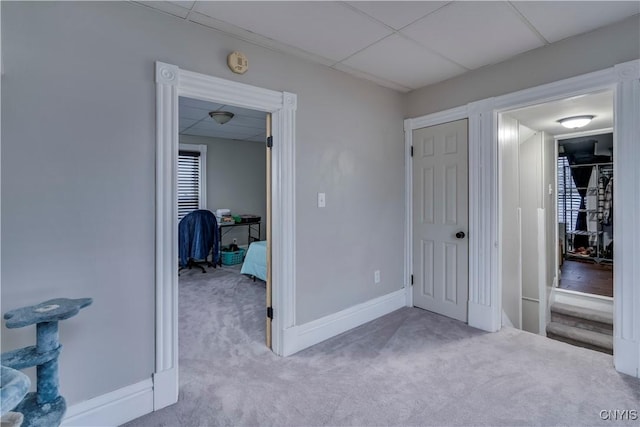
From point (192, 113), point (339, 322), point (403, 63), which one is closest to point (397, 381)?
point (339, 322)

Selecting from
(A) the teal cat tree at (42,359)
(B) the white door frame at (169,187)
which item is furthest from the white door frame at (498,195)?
(A) the teal cat tree at (42,359)

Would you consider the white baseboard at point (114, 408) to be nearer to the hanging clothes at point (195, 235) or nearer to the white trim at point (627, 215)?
the white trim at point (627, 215)

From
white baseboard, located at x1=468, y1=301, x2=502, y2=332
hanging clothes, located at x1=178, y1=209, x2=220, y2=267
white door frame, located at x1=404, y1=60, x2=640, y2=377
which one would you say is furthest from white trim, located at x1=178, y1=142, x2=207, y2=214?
white baseboard, located at x1=468, y1=301, x2=502, y2=332

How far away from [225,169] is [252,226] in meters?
1.30

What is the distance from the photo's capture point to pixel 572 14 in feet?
6.36

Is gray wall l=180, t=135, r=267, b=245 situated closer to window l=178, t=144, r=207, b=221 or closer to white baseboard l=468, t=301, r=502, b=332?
window l=178, t=144, r=207, b=221

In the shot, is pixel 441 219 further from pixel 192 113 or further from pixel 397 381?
pixel 192 113

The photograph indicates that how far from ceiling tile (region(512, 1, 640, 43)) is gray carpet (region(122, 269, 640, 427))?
2310 millimetres

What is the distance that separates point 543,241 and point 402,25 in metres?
3.26

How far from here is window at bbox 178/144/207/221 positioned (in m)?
5.60

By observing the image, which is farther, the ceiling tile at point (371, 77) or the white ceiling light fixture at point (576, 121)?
the white ceiling light fixture at point (576, 121)

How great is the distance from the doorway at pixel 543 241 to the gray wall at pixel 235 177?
4.62m

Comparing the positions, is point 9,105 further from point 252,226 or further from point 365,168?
point 252,226

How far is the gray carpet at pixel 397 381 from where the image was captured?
1729 millimetres
